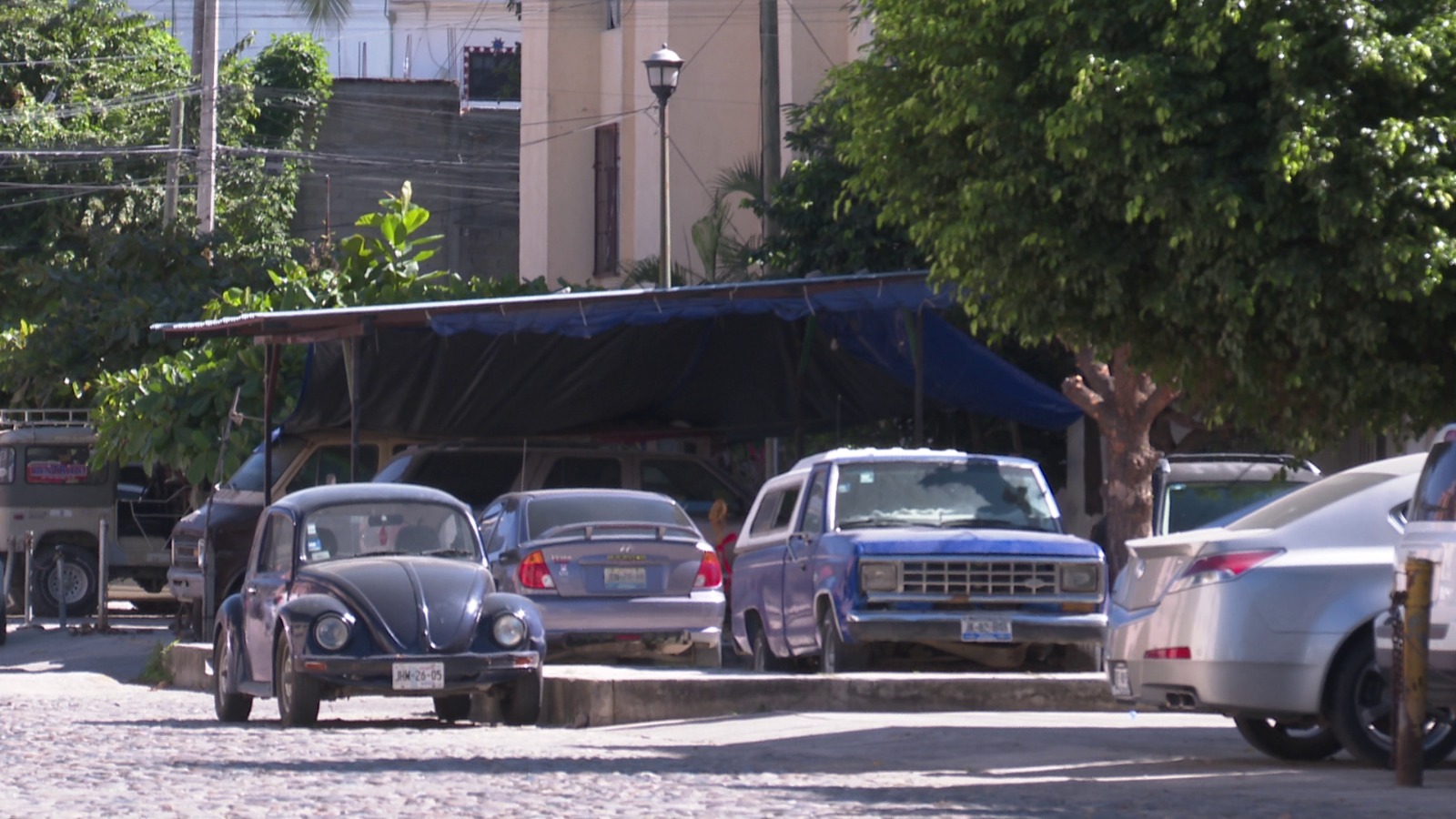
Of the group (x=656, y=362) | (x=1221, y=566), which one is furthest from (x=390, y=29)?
(x=1221, y=566)

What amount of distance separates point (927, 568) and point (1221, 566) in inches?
163

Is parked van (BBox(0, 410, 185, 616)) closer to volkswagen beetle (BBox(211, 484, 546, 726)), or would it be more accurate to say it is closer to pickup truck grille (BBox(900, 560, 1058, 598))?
volkswagen beetle (BBox(211, 484, 546, 726))

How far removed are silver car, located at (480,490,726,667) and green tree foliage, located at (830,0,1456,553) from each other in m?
4.61

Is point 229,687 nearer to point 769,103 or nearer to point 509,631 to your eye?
point 509,631

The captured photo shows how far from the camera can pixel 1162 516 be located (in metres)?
16.7

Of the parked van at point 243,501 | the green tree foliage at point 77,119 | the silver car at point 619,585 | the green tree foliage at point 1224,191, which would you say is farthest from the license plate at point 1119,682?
the green tree foliage at point 77,119

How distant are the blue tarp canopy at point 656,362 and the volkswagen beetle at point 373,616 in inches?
178

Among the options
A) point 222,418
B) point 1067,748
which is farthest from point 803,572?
point 222,418

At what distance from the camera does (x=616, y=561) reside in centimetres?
1586

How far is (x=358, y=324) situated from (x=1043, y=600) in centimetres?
715

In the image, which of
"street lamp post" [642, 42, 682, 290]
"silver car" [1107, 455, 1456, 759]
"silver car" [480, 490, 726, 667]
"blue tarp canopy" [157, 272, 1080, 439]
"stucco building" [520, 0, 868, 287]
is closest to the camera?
"silver car" [1107, 455, 1456, 759]

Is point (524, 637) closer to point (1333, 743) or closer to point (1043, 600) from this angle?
point (1043, 600)

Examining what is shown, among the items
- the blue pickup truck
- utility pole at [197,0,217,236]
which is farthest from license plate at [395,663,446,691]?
utility pole at [197,0,217,236]

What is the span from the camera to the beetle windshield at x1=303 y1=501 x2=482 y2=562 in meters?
13.5
